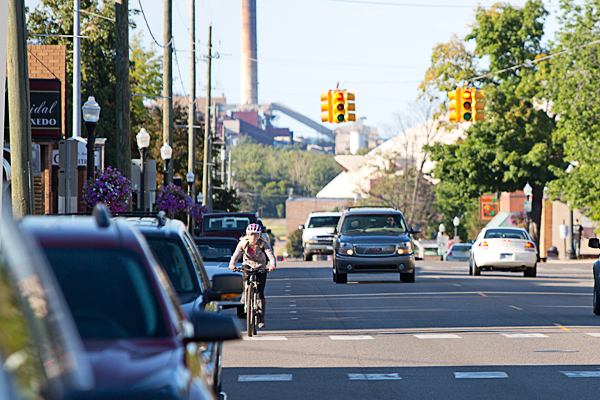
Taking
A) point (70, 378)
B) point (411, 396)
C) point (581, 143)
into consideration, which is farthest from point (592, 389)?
point (581, 143)

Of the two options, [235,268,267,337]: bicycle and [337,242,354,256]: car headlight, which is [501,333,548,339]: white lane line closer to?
[235,268,267,337]: bicycle

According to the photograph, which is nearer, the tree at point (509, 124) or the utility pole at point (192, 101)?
the utility pole at point (192, 101)

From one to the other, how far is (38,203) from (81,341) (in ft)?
90.0

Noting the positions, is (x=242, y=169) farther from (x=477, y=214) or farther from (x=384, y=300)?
(x=384, y=300)

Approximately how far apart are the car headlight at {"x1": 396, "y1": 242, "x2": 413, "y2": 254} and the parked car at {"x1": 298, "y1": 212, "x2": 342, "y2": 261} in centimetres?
1410

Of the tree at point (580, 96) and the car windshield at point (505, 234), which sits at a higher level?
the tree at point (580, 96)

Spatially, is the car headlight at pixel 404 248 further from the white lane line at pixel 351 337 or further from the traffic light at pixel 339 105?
the white lane line at pixel 351 337

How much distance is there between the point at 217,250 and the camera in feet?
64.5

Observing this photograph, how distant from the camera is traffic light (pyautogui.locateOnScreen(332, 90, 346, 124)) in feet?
103

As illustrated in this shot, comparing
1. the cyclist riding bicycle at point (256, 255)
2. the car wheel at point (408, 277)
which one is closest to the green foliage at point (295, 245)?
the car wheel at point (408, 277)

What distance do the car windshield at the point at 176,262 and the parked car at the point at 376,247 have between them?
16953 mm

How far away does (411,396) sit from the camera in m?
9.21

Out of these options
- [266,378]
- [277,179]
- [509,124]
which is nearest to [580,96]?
[509,124]

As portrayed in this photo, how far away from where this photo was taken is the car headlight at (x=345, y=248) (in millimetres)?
24859
